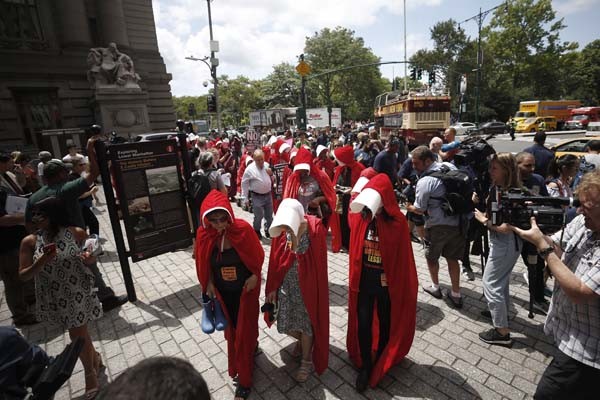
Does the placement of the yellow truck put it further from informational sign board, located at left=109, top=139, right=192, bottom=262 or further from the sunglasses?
the sunglasses

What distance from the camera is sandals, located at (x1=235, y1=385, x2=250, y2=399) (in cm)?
308

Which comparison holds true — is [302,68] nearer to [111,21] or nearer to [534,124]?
[111,21]

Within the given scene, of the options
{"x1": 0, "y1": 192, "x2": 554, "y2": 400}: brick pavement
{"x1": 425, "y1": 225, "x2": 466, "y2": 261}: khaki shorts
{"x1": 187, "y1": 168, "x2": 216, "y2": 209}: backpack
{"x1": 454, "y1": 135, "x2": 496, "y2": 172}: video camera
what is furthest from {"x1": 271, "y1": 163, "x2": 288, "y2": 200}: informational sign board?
{"x1": 454, "y1": 135, "x2": 496, "y2": 172}: video camera

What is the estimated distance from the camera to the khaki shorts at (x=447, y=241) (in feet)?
13.6

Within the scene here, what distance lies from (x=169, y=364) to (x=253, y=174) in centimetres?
625

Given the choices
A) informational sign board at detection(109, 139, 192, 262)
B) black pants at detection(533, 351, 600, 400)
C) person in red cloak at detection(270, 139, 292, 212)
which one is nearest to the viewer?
black pants at detection(533, 351, 600, 400)

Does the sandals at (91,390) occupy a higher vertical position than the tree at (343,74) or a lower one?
lower

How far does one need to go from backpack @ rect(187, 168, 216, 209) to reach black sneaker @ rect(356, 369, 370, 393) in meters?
3.80

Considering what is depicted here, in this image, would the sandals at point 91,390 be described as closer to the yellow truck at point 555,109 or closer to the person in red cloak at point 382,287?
the person in red cloak at point 382,287

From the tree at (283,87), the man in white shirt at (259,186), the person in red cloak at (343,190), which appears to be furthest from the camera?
the tree at (283,87)

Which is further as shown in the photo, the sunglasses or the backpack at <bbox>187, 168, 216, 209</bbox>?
the backpack at <bbox>187, 168, 216, 209</bbox>

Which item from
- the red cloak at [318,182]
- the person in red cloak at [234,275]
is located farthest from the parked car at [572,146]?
the person in red cloak at [234,275]

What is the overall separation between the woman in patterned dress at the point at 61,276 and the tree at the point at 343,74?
44.2 metres

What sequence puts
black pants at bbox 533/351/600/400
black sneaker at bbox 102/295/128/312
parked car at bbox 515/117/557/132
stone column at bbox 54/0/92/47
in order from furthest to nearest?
1. parked car at bbox 515/117/557/132
2. stone column at bbox 54/0/92/47
3. black sneaker at bbox 102/295/128/312
4. black pants at bbox 533/351/600/400
